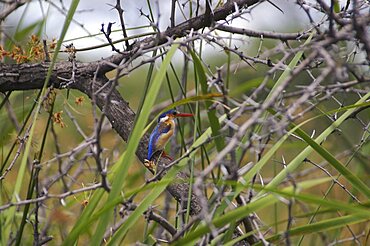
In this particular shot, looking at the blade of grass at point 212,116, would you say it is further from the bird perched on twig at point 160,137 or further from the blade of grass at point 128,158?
the bird perched on twig at point 160,137

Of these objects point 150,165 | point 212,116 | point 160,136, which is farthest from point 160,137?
point 212,116

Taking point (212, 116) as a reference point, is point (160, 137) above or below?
below

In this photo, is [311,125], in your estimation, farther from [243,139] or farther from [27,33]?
[243,139]

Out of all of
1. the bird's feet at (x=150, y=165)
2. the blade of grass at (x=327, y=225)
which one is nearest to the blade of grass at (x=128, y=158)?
the blade of grass at (x=327, y=225)

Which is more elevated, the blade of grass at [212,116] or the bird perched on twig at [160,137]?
the blade of grass at [212,116]

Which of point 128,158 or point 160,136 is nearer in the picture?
point 128,158

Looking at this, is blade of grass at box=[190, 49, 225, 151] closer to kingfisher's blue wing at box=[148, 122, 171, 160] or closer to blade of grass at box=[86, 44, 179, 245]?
blade of grass at box=[86, 44, 179, 245]

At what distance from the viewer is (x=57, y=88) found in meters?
1.97

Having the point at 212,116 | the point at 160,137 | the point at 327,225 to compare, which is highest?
the point at 212,116

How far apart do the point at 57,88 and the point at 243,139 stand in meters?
0.67

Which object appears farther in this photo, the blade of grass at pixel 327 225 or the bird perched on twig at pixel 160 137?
the bird perched on twig at pixel 160 137

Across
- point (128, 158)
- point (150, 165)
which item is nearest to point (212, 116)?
point (128, 158)

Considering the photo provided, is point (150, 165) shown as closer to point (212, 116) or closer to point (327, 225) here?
point (212, 116)

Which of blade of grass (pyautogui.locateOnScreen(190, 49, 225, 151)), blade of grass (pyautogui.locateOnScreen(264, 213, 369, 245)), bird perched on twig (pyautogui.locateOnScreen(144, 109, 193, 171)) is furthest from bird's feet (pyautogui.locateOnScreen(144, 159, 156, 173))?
blade of grass (pyautogui.locateOnScreen(264, 213, 369, 245))
